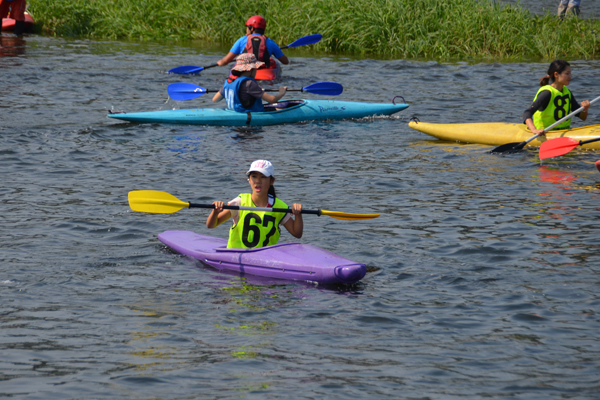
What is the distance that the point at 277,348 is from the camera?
14.3 feet

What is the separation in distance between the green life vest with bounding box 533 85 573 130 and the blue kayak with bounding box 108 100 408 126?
9.37 feet

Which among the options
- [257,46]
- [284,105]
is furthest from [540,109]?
[257,46]

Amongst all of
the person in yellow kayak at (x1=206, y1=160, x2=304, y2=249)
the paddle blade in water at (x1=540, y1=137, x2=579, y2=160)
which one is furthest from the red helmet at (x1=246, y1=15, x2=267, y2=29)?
the person in yellow kayak at (x1=206, y1=160, x2=304, y2=249)

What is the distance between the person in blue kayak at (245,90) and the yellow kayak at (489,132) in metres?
2.20

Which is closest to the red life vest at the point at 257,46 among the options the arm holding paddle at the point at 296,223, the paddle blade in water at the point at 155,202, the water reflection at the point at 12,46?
the water reflection at the point at 12,46

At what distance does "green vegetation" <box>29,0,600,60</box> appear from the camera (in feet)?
55.9

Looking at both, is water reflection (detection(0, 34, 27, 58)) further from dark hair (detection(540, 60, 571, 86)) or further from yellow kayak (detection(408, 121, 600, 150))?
dark hair (detection(540, 60, 571, 86))

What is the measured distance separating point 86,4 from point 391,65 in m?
9.67

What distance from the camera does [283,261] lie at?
5.50 meters

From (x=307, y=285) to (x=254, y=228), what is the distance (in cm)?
70

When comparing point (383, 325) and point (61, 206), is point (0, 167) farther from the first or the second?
point (383, 325)

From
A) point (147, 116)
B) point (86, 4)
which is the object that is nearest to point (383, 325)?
point (147, 116)

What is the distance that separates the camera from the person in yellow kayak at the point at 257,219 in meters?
5.68

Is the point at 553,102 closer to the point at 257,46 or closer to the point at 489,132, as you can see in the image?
the point at 489,132
